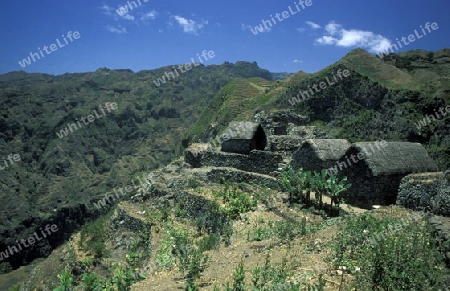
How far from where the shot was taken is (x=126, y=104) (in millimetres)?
126375

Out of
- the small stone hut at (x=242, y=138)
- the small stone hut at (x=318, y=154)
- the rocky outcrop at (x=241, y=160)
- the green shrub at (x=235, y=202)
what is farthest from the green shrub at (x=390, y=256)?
the small stone hut at (x=242, y=138)

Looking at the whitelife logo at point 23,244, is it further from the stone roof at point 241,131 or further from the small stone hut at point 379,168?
the small stone hut at point 379,168

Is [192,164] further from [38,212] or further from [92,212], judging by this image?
[38,212]

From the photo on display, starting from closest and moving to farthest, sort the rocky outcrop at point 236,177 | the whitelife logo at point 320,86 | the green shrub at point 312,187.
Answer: the green shrub at point 312,187, the rocky outcrop at point 236,177, the whitelife logo at point 320,86

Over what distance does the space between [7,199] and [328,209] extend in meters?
62.0

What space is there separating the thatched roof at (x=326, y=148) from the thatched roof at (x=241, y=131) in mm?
3279

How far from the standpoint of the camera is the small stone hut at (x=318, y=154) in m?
15.2

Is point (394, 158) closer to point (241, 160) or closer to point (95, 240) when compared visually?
point (241, 160)

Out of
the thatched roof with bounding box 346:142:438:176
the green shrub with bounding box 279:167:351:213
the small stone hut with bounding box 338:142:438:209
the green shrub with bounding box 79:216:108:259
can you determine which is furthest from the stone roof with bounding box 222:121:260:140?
the green shrub with bounding box 79:216:108:259

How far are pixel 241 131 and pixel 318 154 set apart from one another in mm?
4778

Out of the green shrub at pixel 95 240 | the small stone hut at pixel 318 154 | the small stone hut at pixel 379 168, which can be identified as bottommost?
the small stone hut at pixel 379 168

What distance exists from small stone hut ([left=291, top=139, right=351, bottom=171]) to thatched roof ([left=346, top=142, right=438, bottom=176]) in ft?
7.16

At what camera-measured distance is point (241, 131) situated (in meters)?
18.7

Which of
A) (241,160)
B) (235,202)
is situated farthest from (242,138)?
(235,202)
